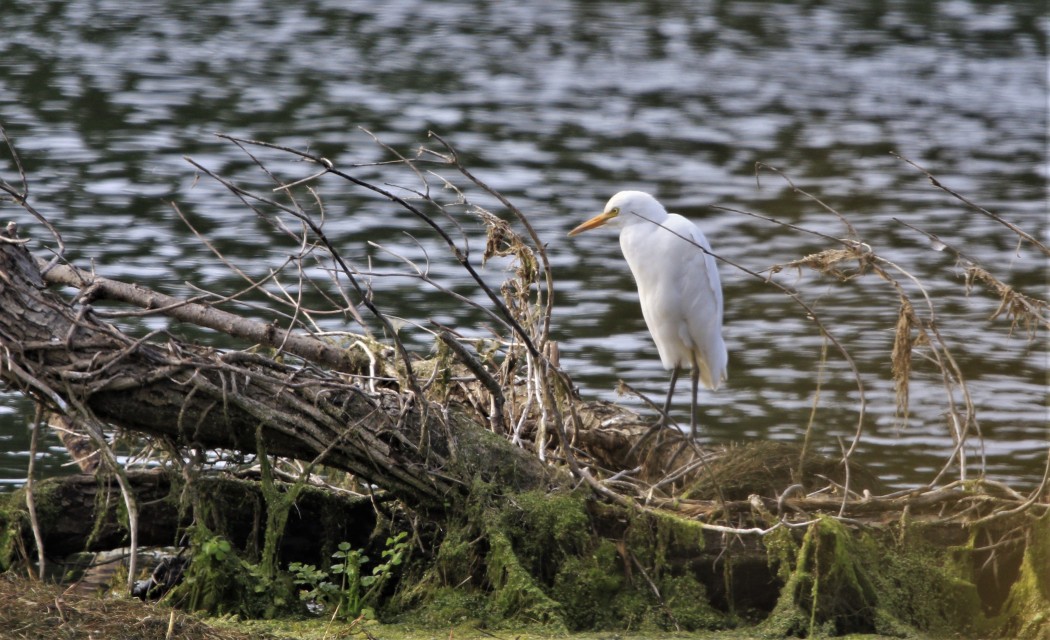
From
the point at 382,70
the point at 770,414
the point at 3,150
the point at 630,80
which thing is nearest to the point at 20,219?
the point at 3,150

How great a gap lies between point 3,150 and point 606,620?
9.36m

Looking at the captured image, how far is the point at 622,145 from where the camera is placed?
1427 cm

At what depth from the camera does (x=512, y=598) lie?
4.37 m

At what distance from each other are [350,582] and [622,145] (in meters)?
10.3

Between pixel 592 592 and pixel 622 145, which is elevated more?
pixel 592 592

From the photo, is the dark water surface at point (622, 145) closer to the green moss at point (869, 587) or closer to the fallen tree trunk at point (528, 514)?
the fallen tree trunk at point (528, 514)

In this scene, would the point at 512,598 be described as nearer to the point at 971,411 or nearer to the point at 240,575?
the point at 240,575

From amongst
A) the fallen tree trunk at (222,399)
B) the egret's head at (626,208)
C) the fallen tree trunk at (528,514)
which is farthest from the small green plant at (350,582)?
the egret's head at (626,208)

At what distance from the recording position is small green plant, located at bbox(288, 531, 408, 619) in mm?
4387

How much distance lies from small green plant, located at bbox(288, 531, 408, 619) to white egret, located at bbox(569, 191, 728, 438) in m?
2.10

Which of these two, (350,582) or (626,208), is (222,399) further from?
(626,208)

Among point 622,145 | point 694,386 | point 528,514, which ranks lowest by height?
point 622,145

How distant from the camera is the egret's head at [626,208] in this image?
20.6 feet

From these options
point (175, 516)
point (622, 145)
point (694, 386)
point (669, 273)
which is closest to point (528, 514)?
point (175, 516)
